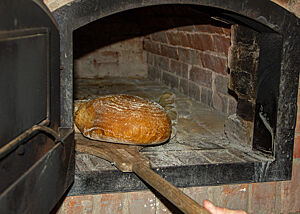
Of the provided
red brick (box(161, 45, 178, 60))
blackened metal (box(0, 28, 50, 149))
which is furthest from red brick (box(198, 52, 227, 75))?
blackened metal (box(0, 28, 50, 149))

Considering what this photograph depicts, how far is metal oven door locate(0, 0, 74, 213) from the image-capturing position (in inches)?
41.3

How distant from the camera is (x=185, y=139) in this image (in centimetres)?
223

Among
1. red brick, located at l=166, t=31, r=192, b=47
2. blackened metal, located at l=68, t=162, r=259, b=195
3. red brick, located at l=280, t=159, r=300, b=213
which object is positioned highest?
red brick, located at l=166, t=31, r=192, b=47

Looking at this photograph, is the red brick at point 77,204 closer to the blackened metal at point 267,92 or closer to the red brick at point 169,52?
the blackened metal at point 267,92

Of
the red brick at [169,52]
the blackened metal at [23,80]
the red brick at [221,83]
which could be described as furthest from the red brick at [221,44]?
the blackened metal at [23,80]

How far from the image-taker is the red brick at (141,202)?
1.80 meters

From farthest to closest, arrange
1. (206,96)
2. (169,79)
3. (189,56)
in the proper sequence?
(169,79)
(189,56)
(206,96)

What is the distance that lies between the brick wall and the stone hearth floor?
11 cm

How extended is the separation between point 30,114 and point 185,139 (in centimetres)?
116

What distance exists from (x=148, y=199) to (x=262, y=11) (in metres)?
1.04

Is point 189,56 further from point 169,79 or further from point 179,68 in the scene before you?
point 169,79

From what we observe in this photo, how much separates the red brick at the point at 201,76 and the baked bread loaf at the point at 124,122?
1139 mm

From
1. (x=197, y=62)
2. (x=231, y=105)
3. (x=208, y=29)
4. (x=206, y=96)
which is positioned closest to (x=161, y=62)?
(x=197, y=62)

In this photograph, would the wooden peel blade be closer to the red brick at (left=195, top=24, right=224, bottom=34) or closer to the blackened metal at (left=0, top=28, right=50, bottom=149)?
the blackened metal at (left=0, top=28, right=50, bottom=149)
